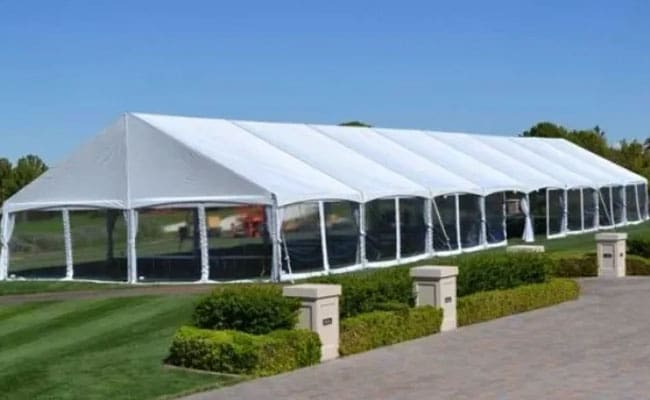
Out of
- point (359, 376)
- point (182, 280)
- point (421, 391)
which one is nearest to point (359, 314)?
point (359, 376)

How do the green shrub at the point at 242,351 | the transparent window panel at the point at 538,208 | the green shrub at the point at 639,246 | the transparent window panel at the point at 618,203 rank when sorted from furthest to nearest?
the transparent window panel at the point at 618,203
the transparent window panel at the point at 538,208
the green shrub at the point at 639,246
the green shrub at the point at 242,351

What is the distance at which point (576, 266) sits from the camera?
26.7 m

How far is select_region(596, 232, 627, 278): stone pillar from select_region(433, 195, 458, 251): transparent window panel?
6.33 m

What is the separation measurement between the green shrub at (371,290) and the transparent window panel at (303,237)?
342 inches

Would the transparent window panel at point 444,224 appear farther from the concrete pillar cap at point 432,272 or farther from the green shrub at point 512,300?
the concrete pillar cap at point 432,272

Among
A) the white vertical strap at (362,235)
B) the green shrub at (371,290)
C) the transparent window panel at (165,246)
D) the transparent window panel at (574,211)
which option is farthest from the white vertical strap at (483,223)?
→ the green shrub at (371,290)

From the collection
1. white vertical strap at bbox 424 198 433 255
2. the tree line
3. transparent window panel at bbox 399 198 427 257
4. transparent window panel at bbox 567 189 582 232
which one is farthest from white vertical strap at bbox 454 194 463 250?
the tree line

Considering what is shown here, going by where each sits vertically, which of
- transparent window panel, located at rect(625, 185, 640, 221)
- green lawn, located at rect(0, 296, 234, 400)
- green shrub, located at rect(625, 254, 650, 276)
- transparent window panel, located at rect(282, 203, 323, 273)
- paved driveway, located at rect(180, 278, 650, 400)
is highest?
transparent window panel, located at rect(625, 185, 640, 221)

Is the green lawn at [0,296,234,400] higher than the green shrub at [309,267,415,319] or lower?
lower

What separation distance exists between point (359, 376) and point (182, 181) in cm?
1431

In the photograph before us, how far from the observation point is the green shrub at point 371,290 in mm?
15383

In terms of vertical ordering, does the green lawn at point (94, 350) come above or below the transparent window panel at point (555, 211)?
below

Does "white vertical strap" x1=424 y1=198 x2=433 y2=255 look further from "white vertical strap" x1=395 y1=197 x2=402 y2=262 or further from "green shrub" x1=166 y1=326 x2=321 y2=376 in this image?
"green shrub" x1=166 y1=326 x2=321 y2=376

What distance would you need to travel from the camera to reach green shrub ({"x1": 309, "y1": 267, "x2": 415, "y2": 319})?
15383 mm
